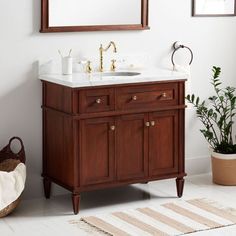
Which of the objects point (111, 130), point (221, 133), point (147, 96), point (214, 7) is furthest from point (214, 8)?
point (111, 130)

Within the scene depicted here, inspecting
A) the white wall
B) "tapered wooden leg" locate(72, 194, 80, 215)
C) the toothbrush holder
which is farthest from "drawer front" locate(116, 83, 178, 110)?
"tapered wooden leg" locate(72, 194, 80, 215)

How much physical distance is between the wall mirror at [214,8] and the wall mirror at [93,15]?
475 mm

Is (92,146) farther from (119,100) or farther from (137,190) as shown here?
(137,190)

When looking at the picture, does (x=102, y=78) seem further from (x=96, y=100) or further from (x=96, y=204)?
(x=96, y=204)

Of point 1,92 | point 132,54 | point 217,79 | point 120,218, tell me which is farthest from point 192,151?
point 1,92

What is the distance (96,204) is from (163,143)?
610 millimetres

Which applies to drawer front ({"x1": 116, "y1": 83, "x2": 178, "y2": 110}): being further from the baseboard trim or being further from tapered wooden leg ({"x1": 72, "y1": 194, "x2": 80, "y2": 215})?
the baseboard trim

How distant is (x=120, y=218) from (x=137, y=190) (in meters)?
0.68

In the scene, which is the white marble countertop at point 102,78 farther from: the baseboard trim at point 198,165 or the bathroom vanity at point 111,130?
the baseboard trim at point 198,165

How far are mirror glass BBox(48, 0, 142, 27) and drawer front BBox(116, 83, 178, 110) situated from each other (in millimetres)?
606

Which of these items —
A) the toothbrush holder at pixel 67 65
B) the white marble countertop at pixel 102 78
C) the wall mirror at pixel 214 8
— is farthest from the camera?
the wall mirror at pixel 214 8

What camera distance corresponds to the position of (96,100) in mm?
4344

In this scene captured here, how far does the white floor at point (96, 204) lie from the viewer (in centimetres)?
410

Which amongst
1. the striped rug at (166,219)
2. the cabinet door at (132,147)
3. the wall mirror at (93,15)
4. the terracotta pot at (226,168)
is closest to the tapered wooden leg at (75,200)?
the striped rug at (166,219)
